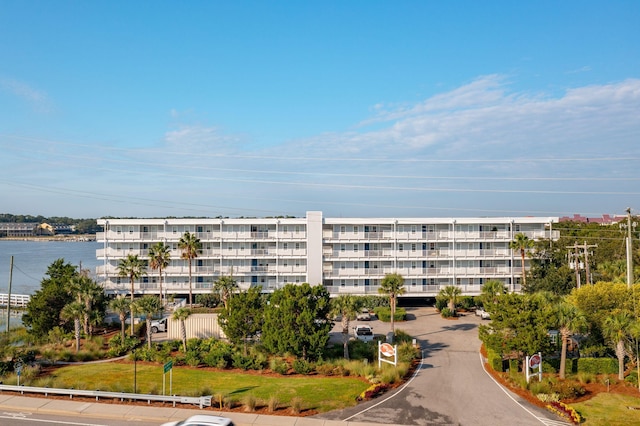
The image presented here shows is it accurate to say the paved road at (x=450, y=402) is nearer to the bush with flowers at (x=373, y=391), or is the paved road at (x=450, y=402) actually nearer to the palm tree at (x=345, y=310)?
the bush with flowers at (x=373, y=391)

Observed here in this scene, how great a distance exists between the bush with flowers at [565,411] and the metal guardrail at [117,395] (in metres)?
18.0

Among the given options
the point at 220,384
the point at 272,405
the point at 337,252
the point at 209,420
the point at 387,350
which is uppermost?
the point at 337,252

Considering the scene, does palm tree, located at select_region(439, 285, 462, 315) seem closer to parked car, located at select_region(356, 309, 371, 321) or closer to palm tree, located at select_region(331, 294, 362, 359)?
parked car, located at select_region(356, 309, 371, 321)

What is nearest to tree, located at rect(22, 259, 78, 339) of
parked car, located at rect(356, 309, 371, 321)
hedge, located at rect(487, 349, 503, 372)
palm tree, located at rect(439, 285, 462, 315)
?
parked car, located at rect(356, 309, 371, 321)

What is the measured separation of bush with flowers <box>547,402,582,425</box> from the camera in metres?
23.6

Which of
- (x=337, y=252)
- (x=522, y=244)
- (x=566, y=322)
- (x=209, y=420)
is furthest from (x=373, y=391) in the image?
(x=522, y=244)

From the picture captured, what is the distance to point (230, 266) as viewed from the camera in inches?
2601

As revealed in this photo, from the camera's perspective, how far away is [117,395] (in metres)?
24.2

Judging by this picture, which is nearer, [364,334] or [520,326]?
[520,326]

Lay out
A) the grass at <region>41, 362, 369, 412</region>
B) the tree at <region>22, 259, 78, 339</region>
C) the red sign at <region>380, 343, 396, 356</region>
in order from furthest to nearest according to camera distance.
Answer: the tree at <region>22, 259, 78, 339</region>, the red sign at <region>380, 343, 396, 356</region>, the grass at <region>41, 362, 369, 412</region>

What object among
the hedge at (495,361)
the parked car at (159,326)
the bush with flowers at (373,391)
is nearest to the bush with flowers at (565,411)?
the hedge at (495,361)

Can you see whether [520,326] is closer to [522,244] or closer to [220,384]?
[220,384]

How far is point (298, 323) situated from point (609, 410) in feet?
62.2

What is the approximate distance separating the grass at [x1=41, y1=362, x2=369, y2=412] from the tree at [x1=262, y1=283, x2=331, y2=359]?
7.00 ft
